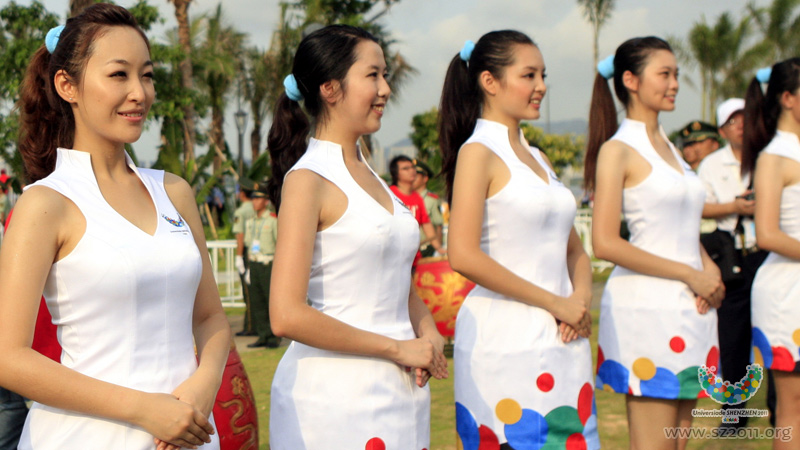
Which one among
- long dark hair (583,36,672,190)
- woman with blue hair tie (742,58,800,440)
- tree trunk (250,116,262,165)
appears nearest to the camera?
long dark hair (583,36,672,190)

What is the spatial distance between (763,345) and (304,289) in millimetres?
Answer: 2554

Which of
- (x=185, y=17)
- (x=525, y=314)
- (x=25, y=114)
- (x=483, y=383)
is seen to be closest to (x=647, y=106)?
(x=525, y=314)

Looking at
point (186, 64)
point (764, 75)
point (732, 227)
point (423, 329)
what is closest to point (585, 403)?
point (423, 329)

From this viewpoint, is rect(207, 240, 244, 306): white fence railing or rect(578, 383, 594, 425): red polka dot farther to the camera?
rect(207, 240, 244, 306): white fence railing

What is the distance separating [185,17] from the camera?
999 inches

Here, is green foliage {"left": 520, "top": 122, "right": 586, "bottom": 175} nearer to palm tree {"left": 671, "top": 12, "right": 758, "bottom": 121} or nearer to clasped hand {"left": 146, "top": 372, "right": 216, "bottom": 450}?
palm tree {"left": 671, "top": 12, "right": 758, "bottom": 121}

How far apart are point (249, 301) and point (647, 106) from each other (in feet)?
22.0

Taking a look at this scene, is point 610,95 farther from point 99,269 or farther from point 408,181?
point 408,181

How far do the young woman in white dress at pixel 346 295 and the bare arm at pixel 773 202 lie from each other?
202cm

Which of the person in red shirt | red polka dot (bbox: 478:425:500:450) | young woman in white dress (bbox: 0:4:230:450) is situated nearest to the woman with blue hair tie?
Answer: red polka dot (bbox: 478:425:500:450)

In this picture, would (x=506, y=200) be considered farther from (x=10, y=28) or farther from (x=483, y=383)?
(x=10, y=28)

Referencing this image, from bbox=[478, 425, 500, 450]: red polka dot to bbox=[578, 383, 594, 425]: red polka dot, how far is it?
309 millimetres

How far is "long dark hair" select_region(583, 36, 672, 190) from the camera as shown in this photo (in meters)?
3.67

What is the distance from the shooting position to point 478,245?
2924 millimetres
